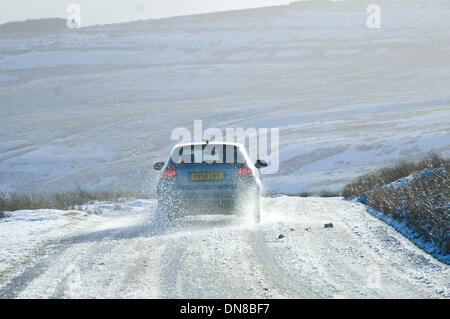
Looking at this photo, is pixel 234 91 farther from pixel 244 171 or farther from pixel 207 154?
pixel 244 171

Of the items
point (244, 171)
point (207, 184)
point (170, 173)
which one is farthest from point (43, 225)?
point (244, 171)

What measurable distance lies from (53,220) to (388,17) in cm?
9725

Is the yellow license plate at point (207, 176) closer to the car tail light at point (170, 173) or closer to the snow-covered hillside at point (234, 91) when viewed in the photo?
the car tail light at point (170, 173)

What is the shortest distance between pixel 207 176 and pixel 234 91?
2080 inches

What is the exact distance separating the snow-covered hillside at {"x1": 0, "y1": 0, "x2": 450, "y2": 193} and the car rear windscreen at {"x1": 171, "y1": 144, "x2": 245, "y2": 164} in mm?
13627

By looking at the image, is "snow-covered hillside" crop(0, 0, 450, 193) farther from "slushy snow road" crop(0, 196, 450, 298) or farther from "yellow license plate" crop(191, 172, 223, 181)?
"slushy snow road" crop(0, 196, 450, 298)

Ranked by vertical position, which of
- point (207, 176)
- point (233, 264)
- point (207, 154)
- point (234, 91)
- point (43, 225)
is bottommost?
point (234, 91)

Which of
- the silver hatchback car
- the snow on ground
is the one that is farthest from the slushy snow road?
the silver hatchback car

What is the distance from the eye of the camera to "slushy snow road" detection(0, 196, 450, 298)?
485cm

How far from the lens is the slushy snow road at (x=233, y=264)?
485 centimetres

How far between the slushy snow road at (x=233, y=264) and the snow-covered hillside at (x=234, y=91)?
15.1 m

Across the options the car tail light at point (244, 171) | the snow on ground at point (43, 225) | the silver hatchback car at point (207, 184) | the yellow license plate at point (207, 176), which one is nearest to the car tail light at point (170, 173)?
the silver hatchback car at point (207, 184)

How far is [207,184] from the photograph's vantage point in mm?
9398
